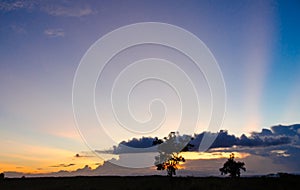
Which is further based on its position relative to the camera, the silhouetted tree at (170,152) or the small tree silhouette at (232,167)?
the small tree silhouette at (232,167)

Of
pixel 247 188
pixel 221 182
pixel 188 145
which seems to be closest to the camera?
pixel 247 188

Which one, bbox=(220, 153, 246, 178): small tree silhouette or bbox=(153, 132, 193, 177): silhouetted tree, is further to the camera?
bbox=(220, 153, 246, 178): small tree silhouette

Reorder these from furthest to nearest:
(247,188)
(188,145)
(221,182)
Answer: (188,145) → (221,182) → (247,188)

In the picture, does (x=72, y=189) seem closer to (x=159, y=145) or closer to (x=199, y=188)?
(x=159, y=145)

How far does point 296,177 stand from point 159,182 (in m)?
27.5

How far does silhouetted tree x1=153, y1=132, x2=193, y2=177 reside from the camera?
78875 mm

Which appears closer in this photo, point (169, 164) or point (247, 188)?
point (247, 188)

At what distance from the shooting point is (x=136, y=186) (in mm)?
77625

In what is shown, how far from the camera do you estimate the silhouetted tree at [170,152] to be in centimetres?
7888

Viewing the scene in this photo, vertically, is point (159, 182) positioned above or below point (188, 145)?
below

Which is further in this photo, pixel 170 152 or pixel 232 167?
pixel 232 167

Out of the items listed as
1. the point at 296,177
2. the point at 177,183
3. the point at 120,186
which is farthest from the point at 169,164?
the point at 296,177

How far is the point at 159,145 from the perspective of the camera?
80.4m

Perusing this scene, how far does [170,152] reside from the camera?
260ft
